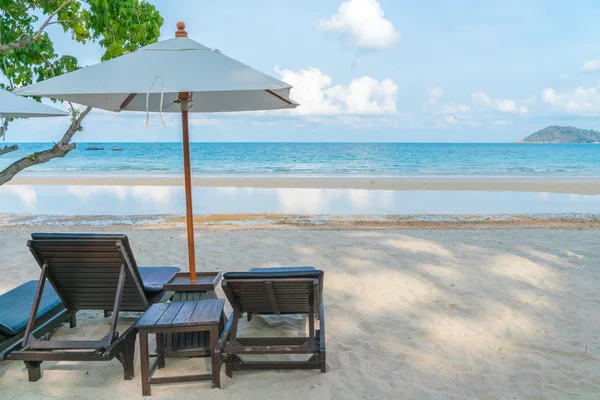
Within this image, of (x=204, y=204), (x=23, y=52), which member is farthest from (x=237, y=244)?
(x=204, y=204)

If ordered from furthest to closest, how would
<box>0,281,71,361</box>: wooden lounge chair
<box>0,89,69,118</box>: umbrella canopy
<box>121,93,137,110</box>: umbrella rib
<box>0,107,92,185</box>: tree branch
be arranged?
1. <box>0,107,92,185</box>: tree branch
2. <box>0,89,69,118</box>: umbrella canopy
3. <box>121,93,137,110</box>: umbrella rib
4. <box>0,281,71,361</box>: wooden lounge chair

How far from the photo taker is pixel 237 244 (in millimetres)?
6973

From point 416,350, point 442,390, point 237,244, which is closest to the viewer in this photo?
point 442,390

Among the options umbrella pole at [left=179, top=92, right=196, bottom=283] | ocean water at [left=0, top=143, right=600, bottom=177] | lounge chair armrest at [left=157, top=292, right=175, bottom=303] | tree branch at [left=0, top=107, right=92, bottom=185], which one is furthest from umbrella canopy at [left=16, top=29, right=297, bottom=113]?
ocean water at [left=0, top=143, right=600, bottom=177]

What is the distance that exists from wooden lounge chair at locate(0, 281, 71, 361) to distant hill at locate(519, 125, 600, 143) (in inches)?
4360

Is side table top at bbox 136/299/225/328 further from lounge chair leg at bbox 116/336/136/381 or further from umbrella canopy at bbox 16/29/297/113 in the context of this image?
umbrella canopy at bbox 16/29/297/113

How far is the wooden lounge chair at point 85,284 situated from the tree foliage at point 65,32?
95.5 inches

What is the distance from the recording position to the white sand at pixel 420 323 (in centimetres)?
285

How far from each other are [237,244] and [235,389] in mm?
4217

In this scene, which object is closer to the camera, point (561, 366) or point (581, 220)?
point (561, 366)

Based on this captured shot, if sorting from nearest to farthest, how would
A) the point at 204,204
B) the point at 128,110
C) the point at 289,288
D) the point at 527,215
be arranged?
the point at 289,288 < the point at 128,110 < the point at 527,215 < the point at 204,204

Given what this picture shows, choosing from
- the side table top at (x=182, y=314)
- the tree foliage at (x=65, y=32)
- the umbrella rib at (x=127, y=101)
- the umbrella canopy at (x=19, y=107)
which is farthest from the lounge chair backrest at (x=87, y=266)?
the tree foliage at (x=65, y=32)

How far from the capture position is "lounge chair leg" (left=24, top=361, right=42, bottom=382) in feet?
9.48

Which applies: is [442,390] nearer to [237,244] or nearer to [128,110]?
[128,110]
